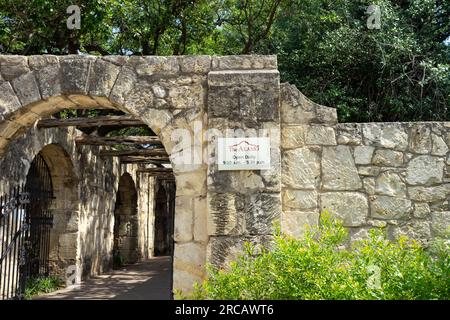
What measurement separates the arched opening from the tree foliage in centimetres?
354

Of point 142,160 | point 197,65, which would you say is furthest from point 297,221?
point 142,160

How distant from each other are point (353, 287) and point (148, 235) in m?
12.3

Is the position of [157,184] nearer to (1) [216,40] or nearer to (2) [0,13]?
(1) [216,40]

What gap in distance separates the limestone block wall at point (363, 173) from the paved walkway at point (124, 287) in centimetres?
342

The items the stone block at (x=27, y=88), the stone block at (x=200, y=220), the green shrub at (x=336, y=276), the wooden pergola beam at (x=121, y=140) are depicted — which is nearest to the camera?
the green shrub at (x=336, y=276)

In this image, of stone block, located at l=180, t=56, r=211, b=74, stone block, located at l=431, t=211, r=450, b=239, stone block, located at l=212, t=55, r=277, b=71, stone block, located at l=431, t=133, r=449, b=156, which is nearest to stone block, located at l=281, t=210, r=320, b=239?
stone block, located at l=431, t=211, r=450, b=239

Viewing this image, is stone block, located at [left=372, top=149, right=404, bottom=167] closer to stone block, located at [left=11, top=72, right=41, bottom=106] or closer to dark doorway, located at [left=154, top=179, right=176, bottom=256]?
stone block, located at [left=11, top=72, right=41, bottom=106]

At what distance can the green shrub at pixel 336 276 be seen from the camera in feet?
9.14

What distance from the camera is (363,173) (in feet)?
14.6

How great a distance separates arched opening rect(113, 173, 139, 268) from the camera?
1214 centimetres

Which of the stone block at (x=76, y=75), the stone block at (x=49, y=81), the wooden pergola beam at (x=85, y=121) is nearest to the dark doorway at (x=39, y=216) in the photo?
the wooden pergola beam at (x=85, y=121)

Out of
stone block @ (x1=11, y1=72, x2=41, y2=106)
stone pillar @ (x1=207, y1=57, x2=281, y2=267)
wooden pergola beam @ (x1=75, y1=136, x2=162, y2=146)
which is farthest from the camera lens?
wooden pergola beam @ (x1=75, y1=136, x2=162, y2=146)

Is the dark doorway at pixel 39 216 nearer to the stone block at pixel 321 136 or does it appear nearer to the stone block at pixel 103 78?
the stone block at pixel 103 78

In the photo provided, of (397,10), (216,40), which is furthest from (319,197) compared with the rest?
(216,40)
